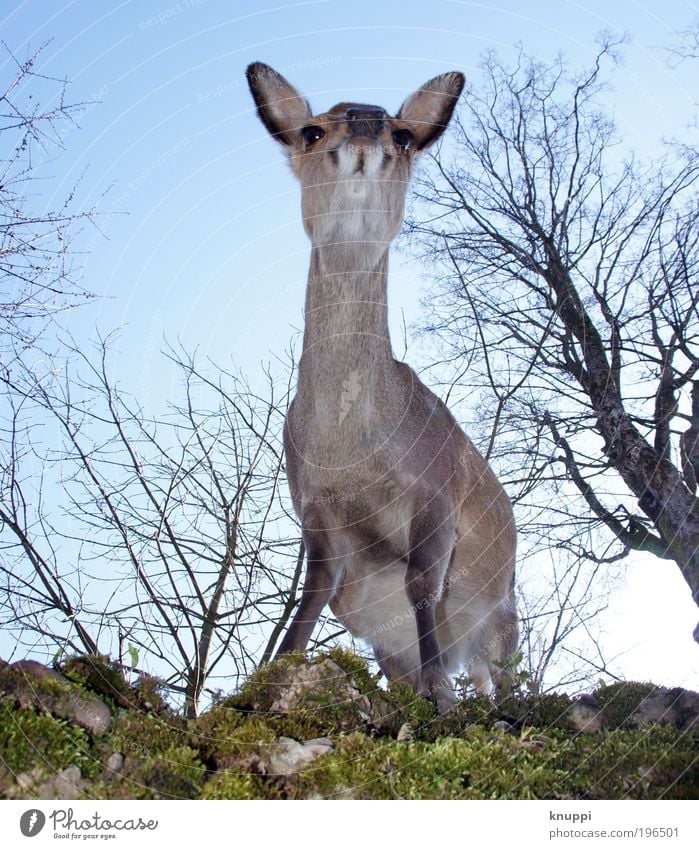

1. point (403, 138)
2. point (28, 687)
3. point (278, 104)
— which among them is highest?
point (278, 104)

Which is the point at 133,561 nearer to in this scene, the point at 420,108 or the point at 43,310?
the point at 43,310

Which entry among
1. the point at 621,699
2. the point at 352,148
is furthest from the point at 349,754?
the point at 352,148

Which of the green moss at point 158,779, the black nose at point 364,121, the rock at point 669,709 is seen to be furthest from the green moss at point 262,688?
the black nose at point 364,121

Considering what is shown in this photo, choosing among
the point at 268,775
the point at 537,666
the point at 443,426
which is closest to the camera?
the point at 268,775

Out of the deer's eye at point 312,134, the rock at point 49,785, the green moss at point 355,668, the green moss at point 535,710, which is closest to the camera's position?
the rock at point 49,785

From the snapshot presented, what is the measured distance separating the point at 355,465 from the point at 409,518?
54 cm

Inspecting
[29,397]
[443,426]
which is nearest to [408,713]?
[443,426]

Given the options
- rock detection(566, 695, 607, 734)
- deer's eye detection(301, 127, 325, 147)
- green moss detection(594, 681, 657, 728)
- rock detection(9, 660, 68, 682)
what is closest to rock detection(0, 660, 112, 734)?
rock detection(9, 660, 68, 682)

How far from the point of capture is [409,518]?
6285 millimetres

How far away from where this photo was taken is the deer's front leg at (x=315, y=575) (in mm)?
5941

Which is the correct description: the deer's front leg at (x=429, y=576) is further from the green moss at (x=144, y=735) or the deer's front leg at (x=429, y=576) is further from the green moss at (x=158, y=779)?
the green moss at (x=158, y=779)

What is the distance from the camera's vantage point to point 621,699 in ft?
17.6

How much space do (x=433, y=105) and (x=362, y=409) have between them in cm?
232

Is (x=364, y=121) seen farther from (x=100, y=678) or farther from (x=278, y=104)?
(x=100, y=678)
